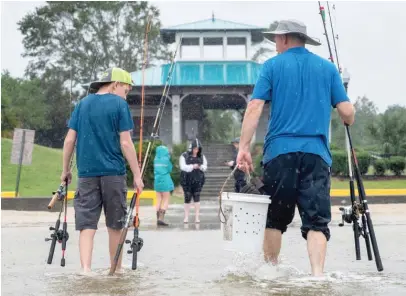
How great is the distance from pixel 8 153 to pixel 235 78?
11.6 m

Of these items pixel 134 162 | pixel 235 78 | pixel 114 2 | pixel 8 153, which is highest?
pixel 114 2

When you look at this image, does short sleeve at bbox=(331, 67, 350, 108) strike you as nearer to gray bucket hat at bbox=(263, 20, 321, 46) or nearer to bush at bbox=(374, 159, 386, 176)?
gray bucket hat at bbox=(263, 20, 321, 46)

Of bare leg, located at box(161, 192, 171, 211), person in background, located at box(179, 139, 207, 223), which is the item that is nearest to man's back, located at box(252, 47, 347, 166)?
bare leg, located at box(161, 192, 171, 211)

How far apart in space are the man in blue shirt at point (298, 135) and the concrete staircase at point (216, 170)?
868 inches

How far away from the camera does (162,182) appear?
1479cm

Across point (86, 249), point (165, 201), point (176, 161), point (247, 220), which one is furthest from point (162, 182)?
point (176, 161)

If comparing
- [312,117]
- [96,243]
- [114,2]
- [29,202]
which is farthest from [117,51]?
[312,117]

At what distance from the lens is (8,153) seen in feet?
122

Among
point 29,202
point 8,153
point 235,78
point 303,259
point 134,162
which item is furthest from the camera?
point 235,78

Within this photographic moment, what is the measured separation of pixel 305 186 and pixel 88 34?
2406 inches

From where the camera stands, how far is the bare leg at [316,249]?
6059mm

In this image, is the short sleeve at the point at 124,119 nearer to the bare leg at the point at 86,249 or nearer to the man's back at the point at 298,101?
the bare leg at the point at 86,249

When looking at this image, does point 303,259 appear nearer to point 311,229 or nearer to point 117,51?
point 311,229

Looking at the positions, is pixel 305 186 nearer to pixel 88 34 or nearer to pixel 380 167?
pixel 380 167
